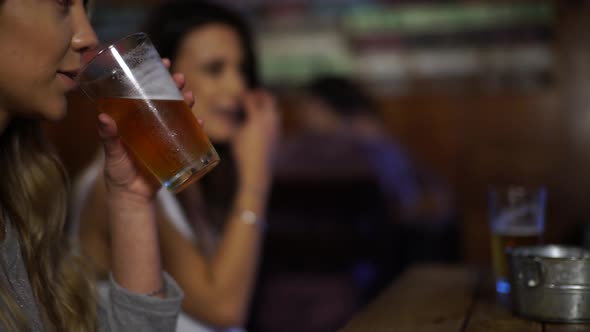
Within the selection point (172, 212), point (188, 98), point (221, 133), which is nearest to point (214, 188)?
point (221, 133)

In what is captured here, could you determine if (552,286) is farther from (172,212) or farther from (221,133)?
(221,133)

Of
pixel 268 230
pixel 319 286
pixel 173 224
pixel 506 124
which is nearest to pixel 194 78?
pixel 173 224

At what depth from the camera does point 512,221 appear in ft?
4.18

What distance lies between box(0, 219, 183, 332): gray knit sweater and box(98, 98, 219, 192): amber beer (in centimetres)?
24

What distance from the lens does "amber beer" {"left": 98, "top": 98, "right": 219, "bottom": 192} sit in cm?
95

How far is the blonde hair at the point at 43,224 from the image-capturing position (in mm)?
1103

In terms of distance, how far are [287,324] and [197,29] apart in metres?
0.91

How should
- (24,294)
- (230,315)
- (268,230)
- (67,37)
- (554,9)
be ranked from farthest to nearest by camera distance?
(554,9) < (268,230) < (230,315) < (24,294) < (67,37)

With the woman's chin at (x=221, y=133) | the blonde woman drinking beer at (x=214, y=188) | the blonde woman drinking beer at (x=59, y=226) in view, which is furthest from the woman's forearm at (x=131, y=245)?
the woman's chin at (x=221, y=133)

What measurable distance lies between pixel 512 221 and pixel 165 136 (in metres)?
0.71

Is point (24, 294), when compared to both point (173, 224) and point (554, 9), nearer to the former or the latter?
point (173, 224)

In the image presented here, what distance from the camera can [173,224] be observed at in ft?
5.19

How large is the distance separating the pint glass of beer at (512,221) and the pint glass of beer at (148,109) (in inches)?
23.9

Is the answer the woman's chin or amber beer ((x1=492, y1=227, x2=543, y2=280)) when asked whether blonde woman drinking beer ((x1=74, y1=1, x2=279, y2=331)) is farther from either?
amber beer ((x1=492, y1=227, x2=543, y2=280))
